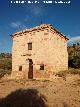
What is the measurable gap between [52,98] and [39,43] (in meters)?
10.5

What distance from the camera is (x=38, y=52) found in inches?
923

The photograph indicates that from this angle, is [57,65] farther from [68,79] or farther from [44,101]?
[44,101]

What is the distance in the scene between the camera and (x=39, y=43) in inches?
927

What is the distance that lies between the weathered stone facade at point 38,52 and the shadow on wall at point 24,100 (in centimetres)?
819

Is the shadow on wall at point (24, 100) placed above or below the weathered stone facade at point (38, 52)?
below

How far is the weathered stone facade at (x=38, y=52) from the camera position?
2298cm

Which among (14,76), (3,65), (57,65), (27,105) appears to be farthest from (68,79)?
(3,65)

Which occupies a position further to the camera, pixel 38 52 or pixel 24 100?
pixel 38 52

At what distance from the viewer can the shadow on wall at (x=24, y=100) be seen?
12.8 meters

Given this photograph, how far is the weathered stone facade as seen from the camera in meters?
23.0

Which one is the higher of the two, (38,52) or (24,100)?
(38,52)

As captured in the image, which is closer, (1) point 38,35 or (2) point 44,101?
(2) point 44,101

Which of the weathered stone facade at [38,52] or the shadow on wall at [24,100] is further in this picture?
the weathered stone facade at [38,52]

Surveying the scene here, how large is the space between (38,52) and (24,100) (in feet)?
34.3
